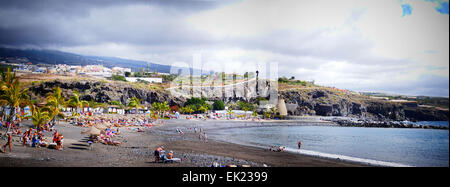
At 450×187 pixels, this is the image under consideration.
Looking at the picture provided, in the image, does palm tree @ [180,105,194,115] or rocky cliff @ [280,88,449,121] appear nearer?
palm tree @ [180,105,194,115]

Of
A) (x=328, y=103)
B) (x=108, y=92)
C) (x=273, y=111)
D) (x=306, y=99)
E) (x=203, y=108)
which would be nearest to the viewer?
(x=108, y=92)

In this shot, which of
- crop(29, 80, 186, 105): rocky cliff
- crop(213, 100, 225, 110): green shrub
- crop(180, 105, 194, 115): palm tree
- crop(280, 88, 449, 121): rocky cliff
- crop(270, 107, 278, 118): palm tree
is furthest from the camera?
crop(280, 88, 449, 121): rocky cliff

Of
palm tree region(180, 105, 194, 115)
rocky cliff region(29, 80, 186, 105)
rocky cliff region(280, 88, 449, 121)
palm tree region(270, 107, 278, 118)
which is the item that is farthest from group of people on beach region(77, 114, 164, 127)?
rocky cliff region(280, 88, 449, 121)

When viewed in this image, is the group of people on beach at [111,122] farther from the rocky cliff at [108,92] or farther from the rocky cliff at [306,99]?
the rocky cliff at [108,92]

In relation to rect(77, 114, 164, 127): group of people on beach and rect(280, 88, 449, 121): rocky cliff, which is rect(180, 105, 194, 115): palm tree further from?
rect(280, 88, 449, 121): rocky cliff

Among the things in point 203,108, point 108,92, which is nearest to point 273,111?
point 203,108

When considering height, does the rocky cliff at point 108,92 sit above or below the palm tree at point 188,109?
above

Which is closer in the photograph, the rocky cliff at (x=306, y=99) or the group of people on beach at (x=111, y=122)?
the group of people on beach at (x=111, y=122)

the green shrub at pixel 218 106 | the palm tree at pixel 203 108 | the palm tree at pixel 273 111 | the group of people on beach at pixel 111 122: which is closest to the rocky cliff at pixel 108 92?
the palm tree at pixel 203 108

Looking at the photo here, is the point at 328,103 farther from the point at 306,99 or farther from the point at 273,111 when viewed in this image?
the point at 273,111

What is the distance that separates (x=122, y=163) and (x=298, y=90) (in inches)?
2408

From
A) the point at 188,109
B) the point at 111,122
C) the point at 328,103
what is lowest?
the point at 111,122

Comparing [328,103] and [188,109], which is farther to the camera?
[328,103]
